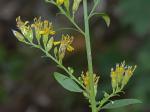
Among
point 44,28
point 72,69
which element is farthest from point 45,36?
point 72,69

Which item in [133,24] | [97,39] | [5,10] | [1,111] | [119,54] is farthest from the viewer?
[5,10]

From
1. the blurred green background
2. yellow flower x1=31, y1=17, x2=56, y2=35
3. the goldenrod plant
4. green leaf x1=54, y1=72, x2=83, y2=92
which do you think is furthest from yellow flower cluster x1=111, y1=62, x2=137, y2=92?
the blurred green background

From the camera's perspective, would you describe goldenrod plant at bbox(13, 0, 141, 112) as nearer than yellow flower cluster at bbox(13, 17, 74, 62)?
Yes

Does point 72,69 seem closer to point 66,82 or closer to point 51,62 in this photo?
point 66,82

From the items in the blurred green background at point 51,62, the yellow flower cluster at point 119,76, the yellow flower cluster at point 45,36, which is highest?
the yellow flower cluster at point 45,36

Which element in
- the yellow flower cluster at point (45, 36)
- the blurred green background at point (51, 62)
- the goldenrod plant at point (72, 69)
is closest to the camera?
the goldenrod plant at point (72, 69)

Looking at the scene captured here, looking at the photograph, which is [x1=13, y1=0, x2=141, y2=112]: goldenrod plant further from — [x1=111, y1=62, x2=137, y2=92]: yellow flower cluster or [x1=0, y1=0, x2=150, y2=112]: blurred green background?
[x1=0, y1=0, x2=150, y2=112]: blurred green background

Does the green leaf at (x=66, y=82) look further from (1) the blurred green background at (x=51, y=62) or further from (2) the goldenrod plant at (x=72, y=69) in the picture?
(1) the blurred green background at (x=51, y=62)

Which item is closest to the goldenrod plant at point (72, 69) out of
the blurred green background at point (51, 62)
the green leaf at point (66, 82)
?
the green leaf at point (66, 82)

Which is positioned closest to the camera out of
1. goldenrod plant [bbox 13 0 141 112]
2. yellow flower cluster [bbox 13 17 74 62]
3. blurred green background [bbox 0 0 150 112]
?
goldenrod plant [bbox 13 0 141 112]

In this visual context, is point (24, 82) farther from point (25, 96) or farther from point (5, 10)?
point (5, 10)

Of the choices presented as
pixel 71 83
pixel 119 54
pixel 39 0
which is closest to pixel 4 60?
pixel 39 0
